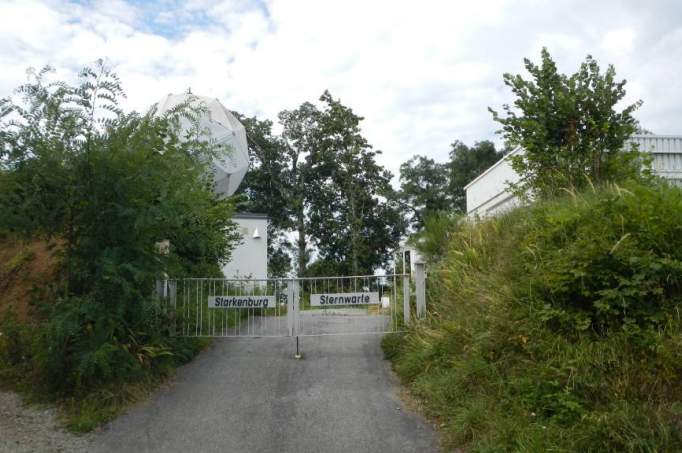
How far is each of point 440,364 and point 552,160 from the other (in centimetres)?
450

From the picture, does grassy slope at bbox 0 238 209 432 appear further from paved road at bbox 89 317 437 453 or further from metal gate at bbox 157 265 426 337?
metal gate at bbox 157 265 426 337

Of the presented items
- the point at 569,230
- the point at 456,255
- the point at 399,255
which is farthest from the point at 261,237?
the point at 569,230

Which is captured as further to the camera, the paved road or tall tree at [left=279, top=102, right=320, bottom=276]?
tall tree at [left=279, top=102, right=320, bottom=276]

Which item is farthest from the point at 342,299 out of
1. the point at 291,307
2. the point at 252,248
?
the point at 252,248

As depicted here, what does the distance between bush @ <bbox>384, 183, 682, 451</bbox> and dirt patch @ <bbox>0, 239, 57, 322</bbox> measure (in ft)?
19.7

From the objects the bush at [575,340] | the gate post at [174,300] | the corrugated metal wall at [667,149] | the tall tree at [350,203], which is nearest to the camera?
the bush at [575,340]

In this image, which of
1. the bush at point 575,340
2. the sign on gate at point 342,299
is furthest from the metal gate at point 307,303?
the bush at point 575,340

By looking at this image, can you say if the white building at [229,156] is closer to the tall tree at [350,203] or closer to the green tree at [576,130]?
the green tree at [576,130]

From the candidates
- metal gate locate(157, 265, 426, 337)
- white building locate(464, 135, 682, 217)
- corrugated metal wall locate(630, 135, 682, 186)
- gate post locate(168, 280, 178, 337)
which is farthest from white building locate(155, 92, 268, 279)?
corrugated metal wall locate(630, 135, 682, 186)

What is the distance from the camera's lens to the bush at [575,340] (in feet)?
16.3

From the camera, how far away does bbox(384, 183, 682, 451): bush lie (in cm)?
498

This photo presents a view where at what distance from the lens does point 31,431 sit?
6.63 m

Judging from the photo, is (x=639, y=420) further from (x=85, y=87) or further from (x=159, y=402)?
(x=85, y=87)

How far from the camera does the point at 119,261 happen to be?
23.8 feet
